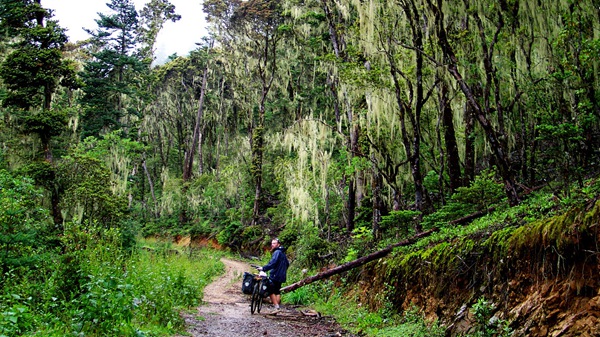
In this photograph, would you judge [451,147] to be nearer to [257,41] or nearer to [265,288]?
[265,288]

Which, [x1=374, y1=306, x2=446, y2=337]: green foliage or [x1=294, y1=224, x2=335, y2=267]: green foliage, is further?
[x1=294, y1=224, x2=335, y2=267]: green foliage

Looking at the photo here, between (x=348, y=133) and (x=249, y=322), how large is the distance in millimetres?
9523

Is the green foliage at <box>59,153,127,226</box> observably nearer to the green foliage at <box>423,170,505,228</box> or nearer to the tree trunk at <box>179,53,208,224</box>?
the green foliage at <box>423,170,505,228</box>

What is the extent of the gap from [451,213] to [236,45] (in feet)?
91.3

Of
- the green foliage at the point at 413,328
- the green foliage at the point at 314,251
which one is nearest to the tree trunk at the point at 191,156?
the green foliage at the point at 314,251

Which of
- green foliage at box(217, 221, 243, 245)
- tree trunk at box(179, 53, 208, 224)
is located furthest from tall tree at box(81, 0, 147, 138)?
green foliage at box(217, 221, 243, 245)

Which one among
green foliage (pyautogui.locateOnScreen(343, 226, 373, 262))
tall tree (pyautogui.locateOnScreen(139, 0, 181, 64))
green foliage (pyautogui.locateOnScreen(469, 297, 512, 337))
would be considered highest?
tall tree (pyautogui.locateOnScreen(139, 0, 181, 64))

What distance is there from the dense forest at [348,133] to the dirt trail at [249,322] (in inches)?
41.8

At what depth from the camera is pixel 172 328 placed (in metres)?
5.61

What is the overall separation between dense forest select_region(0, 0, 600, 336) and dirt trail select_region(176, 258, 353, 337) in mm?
1062

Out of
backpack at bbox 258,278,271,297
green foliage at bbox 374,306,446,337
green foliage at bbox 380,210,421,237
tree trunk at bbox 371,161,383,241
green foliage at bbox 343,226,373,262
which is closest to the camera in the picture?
green foliage at bbox 374,306,446,337

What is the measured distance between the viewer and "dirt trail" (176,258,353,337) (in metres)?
6.43

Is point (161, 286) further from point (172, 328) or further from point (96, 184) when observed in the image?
point (96, 184)

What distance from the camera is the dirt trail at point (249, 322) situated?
643 centimetres
